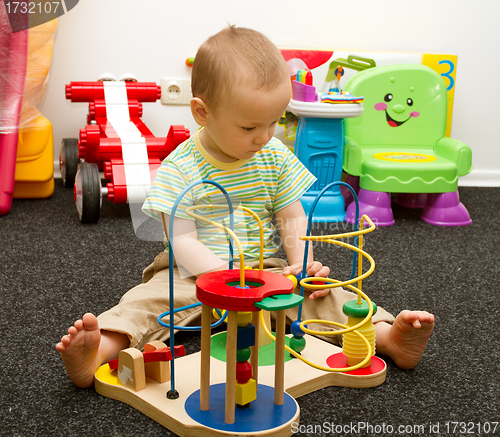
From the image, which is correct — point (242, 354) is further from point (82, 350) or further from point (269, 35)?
point (269, 35)

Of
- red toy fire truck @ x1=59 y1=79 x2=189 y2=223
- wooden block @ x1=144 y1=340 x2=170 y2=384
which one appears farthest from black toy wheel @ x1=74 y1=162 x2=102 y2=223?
wooden block @ x1=144 y1=340 x2=170 y2=384

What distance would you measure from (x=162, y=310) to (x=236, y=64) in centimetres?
35

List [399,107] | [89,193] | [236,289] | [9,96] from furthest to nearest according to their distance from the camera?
[399,107]
[9,96]
[89,193]
[236,289]

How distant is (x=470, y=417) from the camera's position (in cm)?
62

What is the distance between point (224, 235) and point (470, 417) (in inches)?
15.5

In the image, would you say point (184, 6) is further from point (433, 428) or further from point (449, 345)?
point (433, 428)

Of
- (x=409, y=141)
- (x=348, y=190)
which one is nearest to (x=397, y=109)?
(x=409, y=141)

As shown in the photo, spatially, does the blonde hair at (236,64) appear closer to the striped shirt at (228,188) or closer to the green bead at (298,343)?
the striped shirt at (228,188)

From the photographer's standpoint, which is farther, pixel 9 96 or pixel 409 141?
pixel 409 141

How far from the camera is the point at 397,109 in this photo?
5.63 ft

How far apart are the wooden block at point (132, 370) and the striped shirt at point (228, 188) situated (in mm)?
194

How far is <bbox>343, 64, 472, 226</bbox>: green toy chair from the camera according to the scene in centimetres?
148

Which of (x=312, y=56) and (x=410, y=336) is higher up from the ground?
(x=312, y=56)

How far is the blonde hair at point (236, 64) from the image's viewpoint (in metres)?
0.62
